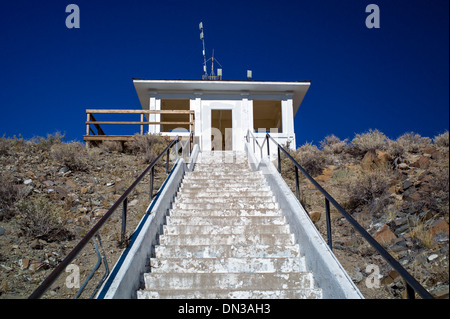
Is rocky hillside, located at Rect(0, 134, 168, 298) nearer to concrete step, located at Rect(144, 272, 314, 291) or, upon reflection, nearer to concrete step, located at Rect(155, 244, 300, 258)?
concrete step, located at Rect(155, 244, 300, 258)

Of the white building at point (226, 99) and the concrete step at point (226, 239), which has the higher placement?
the white building at point (226, 99)

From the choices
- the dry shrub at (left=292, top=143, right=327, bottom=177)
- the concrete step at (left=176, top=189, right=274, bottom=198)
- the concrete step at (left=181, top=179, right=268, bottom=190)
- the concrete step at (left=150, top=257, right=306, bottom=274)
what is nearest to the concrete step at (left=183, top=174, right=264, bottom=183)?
the concrete step at (left=181, top=179, right=268, bottom=190)

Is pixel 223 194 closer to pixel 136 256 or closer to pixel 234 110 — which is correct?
pixel 136 256

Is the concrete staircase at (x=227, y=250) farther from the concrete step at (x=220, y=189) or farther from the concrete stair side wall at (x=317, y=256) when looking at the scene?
the concrete stair side wall at (x=317, y=256)

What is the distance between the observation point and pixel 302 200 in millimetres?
7430

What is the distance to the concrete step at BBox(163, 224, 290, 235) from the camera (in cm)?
545

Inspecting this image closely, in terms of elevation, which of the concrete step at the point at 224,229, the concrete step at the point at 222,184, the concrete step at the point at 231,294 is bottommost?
the concrete step at the point at 231,294

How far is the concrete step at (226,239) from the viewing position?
5.14m

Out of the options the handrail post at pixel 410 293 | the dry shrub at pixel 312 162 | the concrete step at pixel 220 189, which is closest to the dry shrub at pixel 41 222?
the concrete step at pixel 220 189

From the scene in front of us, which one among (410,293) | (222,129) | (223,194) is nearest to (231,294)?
(410,293)

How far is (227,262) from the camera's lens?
14.5ft
